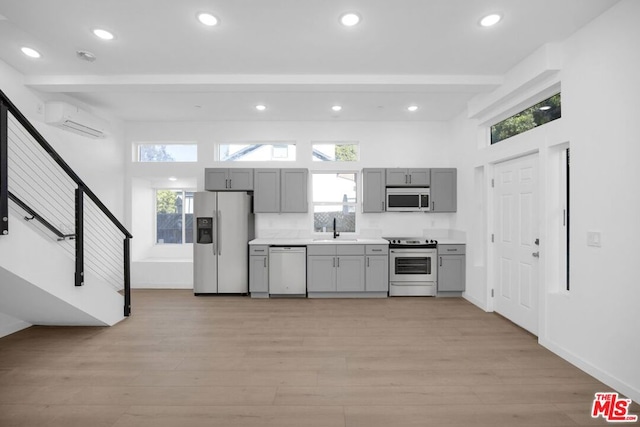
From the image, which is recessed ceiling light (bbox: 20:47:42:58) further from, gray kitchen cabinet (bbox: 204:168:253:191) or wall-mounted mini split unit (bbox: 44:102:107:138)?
gray kitchen cabinet (bbox: 204:168:253:191)

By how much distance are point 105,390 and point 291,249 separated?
9.95ft

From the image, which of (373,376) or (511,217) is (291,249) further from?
(511,217)

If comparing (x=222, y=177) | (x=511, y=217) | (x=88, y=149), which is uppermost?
(x=88, y=149)

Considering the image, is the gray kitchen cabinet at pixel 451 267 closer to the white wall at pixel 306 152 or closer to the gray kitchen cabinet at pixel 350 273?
the white wall at pixel 306 152

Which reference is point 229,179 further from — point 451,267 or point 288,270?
point 451,267

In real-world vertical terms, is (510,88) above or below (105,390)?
above

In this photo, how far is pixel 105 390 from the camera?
94.0 inches

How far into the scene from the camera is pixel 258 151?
227 inches

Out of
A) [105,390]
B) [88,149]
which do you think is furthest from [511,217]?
[88,149]

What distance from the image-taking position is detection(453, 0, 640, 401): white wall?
2316 mm

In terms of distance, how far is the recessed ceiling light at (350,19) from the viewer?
260 cm

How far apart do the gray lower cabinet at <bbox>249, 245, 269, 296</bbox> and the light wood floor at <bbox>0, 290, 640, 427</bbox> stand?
101 centimetres

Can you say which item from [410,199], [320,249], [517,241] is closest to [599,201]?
[517,241]

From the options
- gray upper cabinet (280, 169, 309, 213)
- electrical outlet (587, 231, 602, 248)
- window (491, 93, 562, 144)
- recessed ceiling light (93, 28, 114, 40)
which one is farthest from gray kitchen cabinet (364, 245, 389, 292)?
recessed ceiling light (93, 28, 114, 40)
